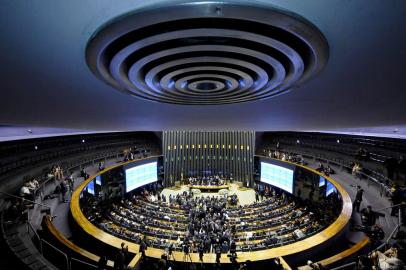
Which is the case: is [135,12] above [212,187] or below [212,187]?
above

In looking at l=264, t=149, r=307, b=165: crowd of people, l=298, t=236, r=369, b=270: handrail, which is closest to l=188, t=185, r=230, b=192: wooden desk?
l=264, t=149, r=307, b=165: crowd of people

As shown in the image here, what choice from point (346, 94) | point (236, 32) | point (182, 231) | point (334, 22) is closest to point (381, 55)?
point (334, 22)

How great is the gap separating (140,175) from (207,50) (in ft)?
→ 77.5

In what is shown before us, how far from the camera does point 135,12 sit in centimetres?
77

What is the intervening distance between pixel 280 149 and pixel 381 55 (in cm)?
2709

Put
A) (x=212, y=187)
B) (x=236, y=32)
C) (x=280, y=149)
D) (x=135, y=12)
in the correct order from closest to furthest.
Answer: (x=135, y=12)
(x=236, y=32)
(x=280, y=149)
(x=212, y=187)

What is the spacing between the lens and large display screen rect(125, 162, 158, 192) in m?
20.9

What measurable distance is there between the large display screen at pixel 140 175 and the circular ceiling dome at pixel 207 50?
20284 mm

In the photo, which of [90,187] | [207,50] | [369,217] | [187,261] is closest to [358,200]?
[369,217]

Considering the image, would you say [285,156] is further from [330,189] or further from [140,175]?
[140,175]

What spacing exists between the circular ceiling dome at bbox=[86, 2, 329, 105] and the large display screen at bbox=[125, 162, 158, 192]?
2028 cm

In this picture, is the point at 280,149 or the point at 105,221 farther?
the point at 280,149

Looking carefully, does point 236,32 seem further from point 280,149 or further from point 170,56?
point 280,149

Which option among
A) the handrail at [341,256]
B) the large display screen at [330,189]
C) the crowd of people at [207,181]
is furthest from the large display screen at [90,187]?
the crowd of people at [207,181]
